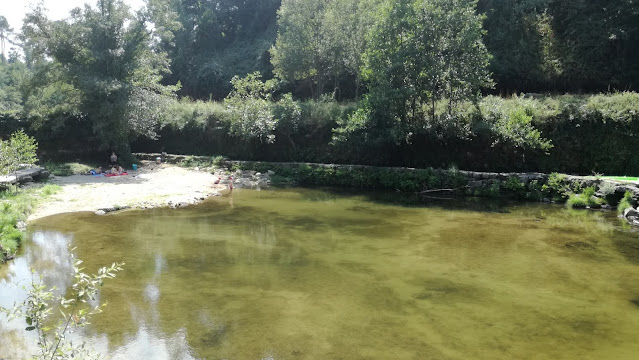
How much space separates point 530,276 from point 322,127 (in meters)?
16.5

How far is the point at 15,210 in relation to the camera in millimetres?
12344

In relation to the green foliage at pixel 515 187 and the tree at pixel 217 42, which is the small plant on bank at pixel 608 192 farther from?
the tree at pixel 217 42

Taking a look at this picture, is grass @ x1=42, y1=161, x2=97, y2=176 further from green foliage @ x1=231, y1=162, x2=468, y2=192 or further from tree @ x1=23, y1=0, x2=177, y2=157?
green foliage @ x1=231, y1=162, x2=468, y2=192

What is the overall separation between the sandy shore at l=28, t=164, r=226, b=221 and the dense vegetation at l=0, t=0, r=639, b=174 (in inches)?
158

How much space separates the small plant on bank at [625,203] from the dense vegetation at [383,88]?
3.71 metres

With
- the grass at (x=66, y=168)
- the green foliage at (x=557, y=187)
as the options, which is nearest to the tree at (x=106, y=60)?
the grass at (x=66, y=168)

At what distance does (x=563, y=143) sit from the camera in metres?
18.6

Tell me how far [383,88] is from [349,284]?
1350 cm

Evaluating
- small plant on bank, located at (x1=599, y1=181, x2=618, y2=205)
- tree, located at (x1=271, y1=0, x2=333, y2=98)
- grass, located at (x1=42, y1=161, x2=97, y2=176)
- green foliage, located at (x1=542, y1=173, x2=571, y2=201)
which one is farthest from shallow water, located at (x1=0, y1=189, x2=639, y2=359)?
tree, located at (x1=271, y1=0, x2=333, y2=98)

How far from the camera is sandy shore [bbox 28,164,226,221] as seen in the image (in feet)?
48.4

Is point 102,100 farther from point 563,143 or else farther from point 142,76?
point 563,143

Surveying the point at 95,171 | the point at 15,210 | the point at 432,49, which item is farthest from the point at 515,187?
the point at 95,171

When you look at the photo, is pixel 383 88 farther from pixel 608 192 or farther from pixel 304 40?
pixel 608 192

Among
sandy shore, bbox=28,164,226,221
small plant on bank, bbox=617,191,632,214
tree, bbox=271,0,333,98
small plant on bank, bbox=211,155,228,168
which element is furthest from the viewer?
tree, bbox=271,0,333,98
